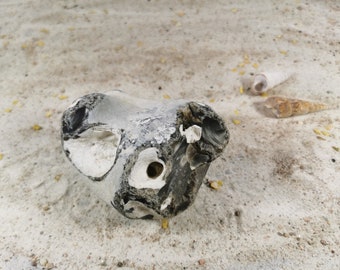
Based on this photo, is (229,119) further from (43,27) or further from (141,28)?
(43,27)

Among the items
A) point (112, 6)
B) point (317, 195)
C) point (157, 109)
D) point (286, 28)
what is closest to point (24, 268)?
point (157, 109)

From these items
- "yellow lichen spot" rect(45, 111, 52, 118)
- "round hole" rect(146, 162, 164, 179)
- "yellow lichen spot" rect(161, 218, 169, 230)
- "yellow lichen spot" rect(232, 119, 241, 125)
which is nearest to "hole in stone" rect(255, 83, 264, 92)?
"yellow lichen spot" rect(232, 119, 241, 125)

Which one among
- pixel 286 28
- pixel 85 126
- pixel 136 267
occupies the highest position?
pixel 85 126

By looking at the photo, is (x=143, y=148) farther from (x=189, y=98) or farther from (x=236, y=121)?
(x=189, y=98)

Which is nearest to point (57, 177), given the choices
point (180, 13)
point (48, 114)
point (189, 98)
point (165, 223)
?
point (48, 114)

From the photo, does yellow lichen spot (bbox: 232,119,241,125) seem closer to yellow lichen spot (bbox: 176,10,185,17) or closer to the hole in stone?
the hole in stone

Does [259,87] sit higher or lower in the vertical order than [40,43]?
lower
